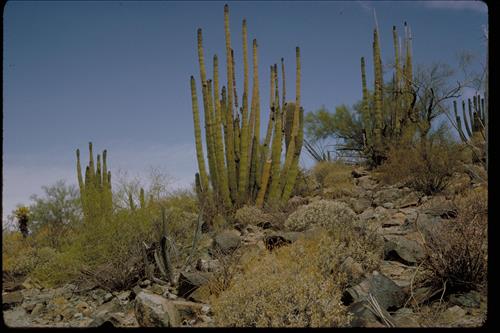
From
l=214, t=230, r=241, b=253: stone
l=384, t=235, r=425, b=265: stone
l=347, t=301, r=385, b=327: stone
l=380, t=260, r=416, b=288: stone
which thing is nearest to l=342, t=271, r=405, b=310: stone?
l=347, t=301, r=385, b=327: stone

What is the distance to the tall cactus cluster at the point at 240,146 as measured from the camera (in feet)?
40.0

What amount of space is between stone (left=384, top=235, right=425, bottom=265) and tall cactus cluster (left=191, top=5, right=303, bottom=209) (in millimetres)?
5405

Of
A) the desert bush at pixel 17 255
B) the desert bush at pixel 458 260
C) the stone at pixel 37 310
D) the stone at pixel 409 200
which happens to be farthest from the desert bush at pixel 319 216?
the desert bush at pixel 17 255

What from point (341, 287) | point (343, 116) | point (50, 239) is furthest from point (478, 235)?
point (343, 116)

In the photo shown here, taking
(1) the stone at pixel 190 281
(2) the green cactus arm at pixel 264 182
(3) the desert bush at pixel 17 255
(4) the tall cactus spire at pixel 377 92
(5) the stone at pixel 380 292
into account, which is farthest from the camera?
(4) the tall cactus spire at pixel 377 92

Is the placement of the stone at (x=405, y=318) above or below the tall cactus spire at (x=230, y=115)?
below

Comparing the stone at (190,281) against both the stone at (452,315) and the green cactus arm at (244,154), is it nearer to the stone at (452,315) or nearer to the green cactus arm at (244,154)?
the stone at (452,315)

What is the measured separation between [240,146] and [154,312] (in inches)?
304

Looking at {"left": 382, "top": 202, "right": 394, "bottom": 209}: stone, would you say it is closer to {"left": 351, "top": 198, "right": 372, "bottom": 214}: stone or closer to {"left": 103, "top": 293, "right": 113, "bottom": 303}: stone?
{"left": 351, "top": 198, "right": 372, "bottom": 214}: stone

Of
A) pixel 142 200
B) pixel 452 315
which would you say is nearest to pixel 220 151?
pixel 142 200

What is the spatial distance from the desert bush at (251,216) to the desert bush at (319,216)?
130 cm

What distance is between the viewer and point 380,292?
208 inches

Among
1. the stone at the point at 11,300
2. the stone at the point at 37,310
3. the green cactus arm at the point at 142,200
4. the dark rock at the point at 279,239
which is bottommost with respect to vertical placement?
the stone at the point at 37,310
